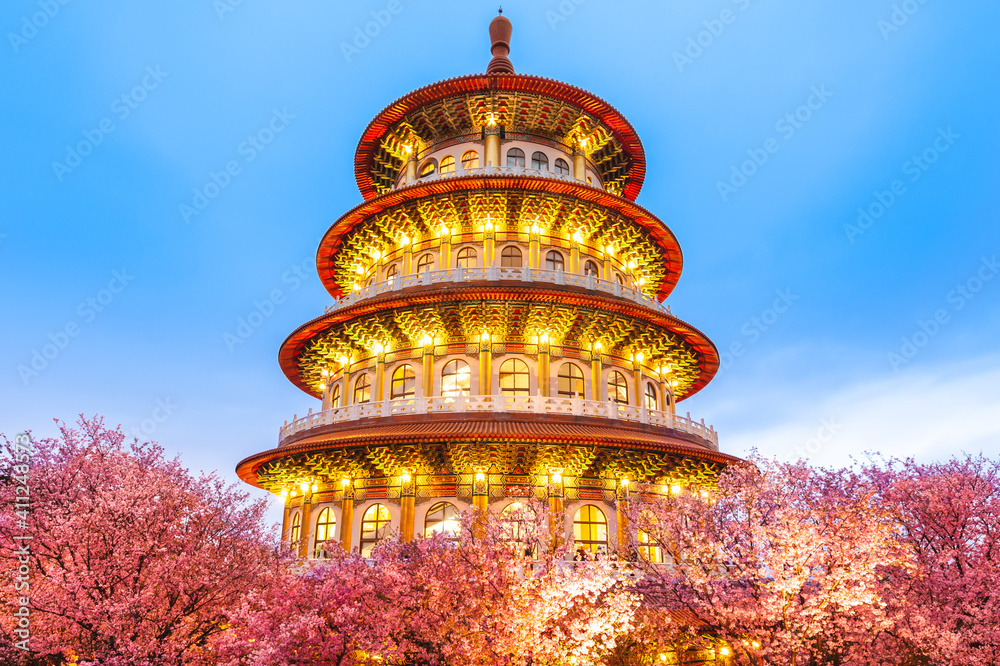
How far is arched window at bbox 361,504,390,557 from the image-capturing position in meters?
25.6

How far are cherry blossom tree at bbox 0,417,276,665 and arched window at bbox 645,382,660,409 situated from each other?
18.6 meters

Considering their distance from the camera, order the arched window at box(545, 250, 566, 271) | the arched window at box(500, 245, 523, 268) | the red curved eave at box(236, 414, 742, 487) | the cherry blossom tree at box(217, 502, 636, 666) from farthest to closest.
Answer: the arched window at box(545, 250, 566, 271), the arched window at box(500, 245, 523, 268), the red curved eave at box(236, 414, 742, 487), the cherry blossom tree at box(217, 502, 636, 666)

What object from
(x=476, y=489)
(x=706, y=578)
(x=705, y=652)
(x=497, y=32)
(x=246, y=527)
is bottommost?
(x=705, y=652)

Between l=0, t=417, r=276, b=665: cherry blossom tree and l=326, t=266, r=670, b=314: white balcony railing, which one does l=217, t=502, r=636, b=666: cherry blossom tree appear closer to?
l=0, t=417, r=276, b=665: cherry blossom tree

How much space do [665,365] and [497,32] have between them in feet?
68.2

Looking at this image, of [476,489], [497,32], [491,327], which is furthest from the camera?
[497,32]

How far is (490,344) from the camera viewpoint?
90.9 ft

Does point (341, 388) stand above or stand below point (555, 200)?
below

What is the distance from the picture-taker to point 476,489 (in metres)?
24.7

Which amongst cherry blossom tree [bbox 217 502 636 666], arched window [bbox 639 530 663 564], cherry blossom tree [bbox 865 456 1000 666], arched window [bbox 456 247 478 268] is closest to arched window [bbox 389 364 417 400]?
arched window [bbox 456 247 478 268]

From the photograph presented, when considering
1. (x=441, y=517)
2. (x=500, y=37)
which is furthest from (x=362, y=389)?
(x=500, y=37)

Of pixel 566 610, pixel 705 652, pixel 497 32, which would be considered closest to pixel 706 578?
pixel 566 610

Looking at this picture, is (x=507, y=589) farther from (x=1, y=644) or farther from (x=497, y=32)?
(x=497, y=32)

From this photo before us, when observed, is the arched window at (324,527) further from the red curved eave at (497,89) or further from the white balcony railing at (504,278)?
the red curved eave at (497,89)
